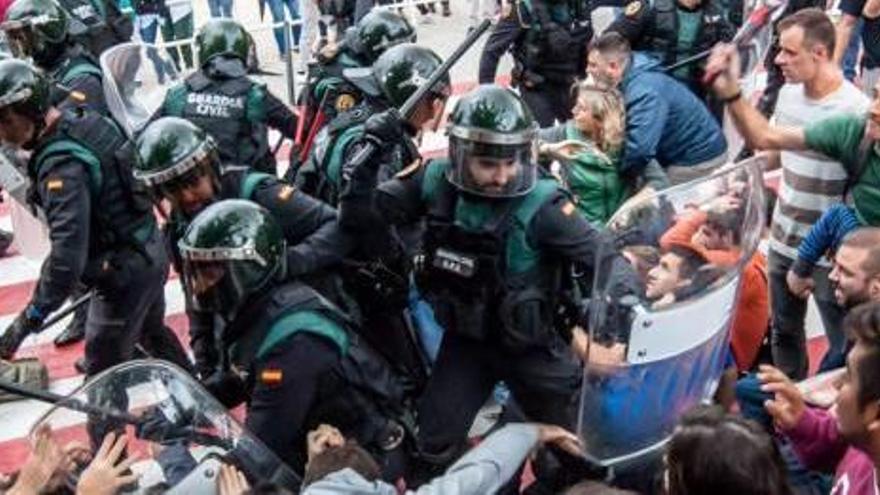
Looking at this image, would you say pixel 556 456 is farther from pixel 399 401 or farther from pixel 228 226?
pixel 228 226

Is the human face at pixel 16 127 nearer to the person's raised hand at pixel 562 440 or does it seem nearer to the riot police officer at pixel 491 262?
the riot police officer at pixel 491 262

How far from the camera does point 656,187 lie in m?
5.37

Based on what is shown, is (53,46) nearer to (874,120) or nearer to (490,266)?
(490,266)

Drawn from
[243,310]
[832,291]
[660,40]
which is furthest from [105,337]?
[660,40]

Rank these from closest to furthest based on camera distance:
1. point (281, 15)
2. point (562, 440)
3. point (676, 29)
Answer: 1. point (562, 440)
2. point (676, 29)
3. point (281, 15)

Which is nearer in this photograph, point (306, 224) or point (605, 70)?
point (306, 224)

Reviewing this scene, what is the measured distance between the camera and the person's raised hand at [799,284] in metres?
4.71

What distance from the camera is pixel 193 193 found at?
14.3 feet

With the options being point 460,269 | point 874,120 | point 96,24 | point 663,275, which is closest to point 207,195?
point 460,269

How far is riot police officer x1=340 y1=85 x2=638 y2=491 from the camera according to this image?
3936 mm

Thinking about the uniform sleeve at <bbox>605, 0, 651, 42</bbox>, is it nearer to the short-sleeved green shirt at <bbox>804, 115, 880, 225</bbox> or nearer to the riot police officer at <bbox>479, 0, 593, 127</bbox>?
the riot police officer at <bbox>479, 0, 593, 127</bbox>

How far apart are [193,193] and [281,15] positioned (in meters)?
7.28

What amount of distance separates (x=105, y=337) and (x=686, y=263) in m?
2.70

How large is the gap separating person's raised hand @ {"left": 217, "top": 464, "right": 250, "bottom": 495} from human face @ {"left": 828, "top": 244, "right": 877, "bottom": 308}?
6.60 ft
